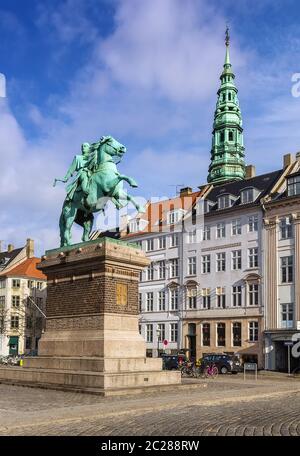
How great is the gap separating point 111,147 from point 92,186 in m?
1.97

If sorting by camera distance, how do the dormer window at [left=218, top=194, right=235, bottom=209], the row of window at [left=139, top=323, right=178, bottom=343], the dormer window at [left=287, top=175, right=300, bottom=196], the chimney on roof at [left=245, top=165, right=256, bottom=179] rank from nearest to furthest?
the dormer window at [left=287, top=175, right=300, bottom=196] → the dormer window at [left=218, top=194, right=235, bottom=209] → the row of window at [left=139, top=323, right=178, bottom=343] → the chimney on roof at [left=245, top=165, right=256, bottom=179]

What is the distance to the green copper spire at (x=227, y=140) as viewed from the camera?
7938 cm

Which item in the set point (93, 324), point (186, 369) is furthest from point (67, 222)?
point (186, 369)

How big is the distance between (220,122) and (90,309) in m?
61.3

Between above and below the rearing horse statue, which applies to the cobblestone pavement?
below

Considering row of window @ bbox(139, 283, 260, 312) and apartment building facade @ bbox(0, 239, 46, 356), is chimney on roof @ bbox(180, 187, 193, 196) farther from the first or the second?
apartment building facade @ bbox(0, 239, 46, 356)

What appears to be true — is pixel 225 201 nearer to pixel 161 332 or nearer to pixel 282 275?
→ pixel 282 275

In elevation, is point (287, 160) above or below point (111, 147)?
above

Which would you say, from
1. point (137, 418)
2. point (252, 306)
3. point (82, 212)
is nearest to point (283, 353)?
point (252, 306)

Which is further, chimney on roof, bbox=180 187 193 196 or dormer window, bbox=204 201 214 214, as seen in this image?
chimney on roof, bbox=180 187 193 196

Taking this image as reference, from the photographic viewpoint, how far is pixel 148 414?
51.4 ft

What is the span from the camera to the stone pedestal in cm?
2275

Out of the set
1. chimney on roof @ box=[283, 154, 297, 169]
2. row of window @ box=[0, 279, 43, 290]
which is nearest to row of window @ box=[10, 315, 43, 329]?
row of window @ box=[0, 279, 43, 290]

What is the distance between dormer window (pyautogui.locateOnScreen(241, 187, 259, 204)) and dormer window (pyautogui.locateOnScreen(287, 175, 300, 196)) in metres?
4.32
